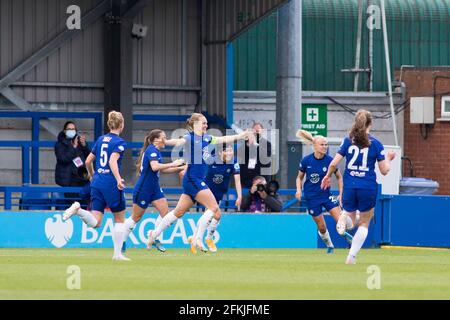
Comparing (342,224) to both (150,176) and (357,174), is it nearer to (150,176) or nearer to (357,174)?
(357,174)

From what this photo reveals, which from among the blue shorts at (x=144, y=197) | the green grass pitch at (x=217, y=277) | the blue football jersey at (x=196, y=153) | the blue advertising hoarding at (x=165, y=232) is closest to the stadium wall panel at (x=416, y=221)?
the blue advertising hoarding at (x=165, y=232)

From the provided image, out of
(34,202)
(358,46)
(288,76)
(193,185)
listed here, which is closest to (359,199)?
(193,185)

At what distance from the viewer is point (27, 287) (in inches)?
571

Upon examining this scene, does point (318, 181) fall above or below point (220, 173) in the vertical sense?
below

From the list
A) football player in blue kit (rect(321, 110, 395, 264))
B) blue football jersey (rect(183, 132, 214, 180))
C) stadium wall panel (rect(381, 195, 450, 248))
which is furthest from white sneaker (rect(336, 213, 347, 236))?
stadium wall panel (rect(381, 195, 450, 248))

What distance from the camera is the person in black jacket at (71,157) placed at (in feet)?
93.0

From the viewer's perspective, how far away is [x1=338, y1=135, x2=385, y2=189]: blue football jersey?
18.5 metres

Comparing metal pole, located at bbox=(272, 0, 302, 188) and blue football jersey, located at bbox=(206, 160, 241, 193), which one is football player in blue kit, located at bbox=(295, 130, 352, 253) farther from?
metal pole, located at bbox=(272, 0, 302, 188)

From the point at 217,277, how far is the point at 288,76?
1437 centimetres

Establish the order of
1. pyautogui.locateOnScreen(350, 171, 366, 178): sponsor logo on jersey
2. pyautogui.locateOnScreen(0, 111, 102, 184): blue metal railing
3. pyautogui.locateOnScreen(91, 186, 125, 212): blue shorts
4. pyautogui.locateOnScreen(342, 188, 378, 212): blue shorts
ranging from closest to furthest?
pyautogui.locateOnScreen(342, 188, 378, 212): blue shorts
pyautogui.locateOnScreen(350, 171, 366, 178): sponsor logo on jersey
pyautogui.locateOnScreen(91, 186, 125, 212): blue shorts
pyautogui.locateOnScreen(0, 111, 102, 184): blue metal railing

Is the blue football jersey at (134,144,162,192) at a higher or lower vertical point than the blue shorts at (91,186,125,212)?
higher

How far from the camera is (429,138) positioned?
117ft
